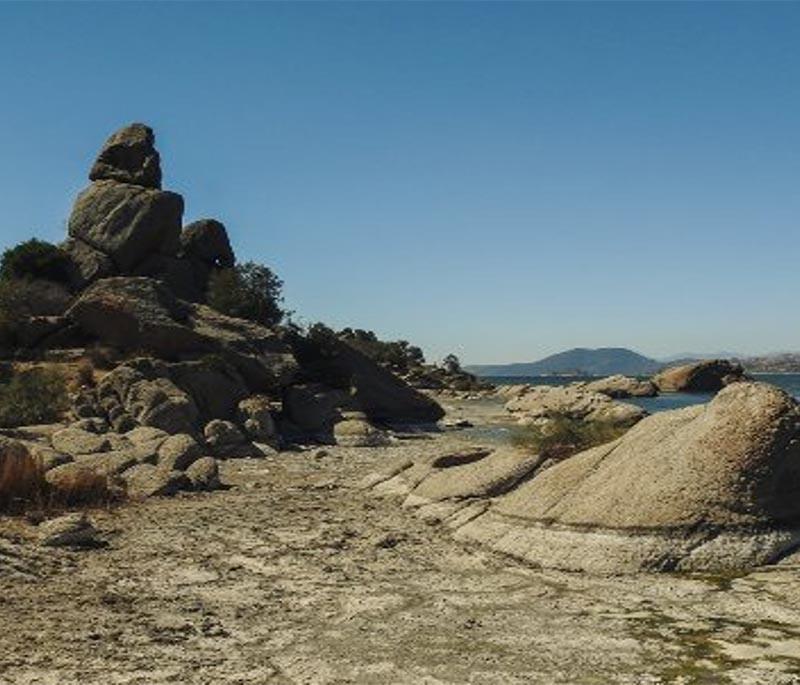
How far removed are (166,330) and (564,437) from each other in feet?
86.5

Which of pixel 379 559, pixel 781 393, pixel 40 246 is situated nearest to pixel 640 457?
pixel 781 393

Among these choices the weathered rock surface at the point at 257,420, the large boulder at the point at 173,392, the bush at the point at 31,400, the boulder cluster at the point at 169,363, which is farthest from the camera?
the weathered rock surface at the point at 257,420

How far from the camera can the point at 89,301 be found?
4362 cm

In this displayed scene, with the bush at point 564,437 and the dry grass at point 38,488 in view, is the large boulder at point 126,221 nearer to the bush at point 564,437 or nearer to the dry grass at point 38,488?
the dry grass at point 38,488

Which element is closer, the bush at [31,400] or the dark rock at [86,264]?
the bush at [31,400]

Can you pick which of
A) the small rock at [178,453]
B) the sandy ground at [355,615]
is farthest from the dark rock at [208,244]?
the sandy ground at [355,615]

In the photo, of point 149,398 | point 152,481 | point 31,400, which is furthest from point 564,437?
point 31,400

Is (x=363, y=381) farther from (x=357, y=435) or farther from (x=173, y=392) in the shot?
(x=173, y=392)

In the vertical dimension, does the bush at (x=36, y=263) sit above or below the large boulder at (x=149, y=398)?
above

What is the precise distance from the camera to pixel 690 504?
14.2 metres

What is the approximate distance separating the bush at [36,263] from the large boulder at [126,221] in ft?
8.50

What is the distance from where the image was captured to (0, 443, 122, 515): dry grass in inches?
704

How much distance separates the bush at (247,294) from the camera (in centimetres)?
5309

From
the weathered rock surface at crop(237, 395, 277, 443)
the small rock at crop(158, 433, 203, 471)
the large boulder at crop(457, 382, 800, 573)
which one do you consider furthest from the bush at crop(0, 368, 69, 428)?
the large boulder at crop(457, 382, 800, 573)
